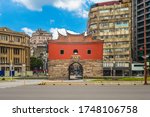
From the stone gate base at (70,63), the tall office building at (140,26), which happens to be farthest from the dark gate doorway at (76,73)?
the tall office building at (140,26)

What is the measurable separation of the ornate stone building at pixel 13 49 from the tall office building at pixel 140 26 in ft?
147

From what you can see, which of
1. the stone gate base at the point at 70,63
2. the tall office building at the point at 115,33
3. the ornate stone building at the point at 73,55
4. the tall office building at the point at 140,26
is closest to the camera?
the stone gate base at the point at 70,63

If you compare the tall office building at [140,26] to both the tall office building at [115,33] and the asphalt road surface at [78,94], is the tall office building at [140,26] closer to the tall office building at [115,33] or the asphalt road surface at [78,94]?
the tall office building at [115,33]

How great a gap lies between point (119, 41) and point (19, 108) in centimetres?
11410

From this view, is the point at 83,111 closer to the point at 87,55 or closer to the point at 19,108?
the point at 19,108

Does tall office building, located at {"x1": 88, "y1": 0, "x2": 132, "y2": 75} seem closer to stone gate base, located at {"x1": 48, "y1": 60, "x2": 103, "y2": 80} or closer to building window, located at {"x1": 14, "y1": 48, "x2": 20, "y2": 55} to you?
building window, located at {"x1": 14, "y1": 48, "x2": 20, "y2": 55}

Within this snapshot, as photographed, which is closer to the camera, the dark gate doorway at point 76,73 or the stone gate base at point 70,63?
the stone gate base at point 70,63

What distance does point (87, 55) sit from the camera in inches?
3300

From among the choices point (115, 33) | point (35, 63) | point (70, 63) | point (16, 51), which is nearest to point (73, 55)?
point (70, 63)

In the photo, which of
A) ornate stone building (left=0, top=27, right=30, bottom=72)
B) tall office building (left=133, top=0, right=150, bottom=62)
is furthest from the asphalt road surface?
tall office building (left=133, top=0, right=150, bottom=62)

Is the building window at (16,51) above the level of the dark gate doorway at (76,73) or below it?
above

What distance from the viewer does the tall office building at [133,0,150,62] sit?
133750 mm

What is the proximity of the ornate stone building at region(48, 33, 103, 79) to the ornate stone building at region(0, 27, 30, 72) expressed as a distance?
50.3 meters

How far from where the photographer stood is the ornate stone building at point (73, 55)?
3285 inches
